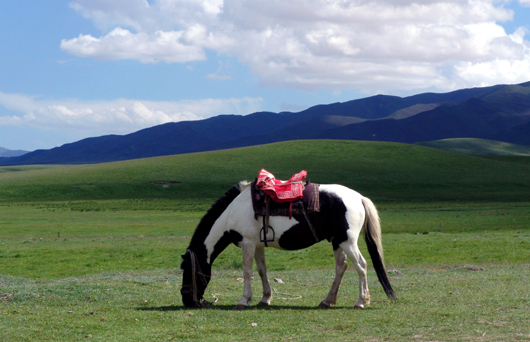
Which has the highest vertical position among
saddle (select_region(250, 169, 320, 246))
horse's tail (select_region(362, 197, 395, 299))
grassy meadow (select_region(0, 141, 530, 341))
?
saddle (select_region(250, 169, 320, 246))

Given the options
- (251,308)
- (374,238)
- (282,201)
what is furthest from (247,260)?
(374,238)

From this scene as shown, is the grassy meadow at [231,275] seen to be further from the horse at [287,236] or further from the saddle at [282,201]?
the saddle at [282,201]

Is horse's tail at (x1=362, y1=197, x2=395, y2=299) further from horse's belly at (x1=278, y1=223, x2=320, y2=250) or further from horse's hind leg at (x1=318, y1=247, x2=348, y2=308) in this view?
horse's belly at (x1=278, y1=223, x2=320, y2=250)

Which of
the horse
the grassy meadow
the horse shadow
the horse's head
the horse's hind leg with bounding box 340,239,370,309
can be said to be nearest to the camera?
the grassy meadow

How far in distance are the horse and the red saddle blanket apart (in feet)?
1.38

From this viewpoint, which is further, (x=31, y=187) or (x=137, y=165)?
(x=137, y=165)

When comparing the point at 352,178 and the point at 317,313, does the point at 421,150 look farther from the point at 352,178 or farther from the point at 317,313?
the point at 317,313

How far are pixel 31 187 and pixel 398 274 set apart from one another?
261ft

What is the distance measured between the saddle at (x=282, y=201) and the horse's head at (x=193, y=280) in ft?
5.24

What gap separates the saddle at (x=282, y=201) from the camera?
1144 cm

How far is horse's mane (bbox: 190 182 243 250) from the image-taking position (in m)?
12.2

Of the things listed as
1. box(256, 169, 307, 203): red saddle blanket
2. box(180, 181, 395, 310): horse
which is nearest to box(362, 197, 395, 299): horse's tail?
box(180, 181, 395, 310): horse

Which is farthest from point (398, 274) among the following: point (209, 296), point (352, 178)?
point (352, 178)

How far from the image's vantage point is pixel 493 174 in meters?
97.7
